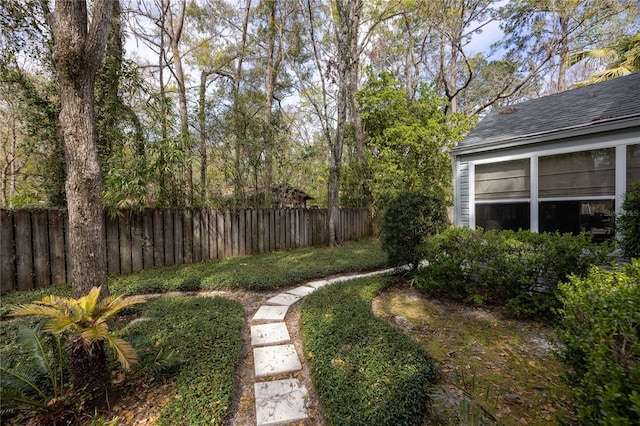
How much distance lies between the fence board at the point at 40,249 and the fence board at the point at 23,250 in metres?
0.04

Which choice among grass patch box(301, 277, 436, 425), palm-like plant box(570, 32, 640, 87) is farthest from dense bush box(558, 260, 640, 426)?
palm-like plant box(570, 32, 640, 87)

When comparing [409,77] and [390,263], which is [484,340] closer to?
[390,263]

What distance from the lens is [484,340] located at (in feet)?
9.04

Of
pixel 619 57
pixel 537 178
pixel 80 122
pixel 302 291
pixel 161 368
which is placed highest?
pixel 619 57

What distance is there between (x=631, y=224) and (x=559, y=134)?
1643 mm

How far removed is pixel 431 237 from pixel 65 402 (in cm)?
430

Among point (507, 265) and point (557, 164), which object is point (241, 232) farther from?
point (557, 164)

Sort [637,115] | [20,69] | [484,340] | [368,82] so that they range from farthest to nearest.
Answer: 1. [368,82]
2. [20,69]
3. [637,115]
4. [484,340]

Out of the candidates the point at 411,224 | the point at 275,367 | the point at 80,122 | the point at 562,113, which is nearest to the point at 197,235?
the point at 80,122

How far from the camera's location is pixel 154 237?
520 centimetres

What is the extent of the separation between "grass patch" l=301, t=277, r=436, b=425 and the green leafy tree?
22.8ft

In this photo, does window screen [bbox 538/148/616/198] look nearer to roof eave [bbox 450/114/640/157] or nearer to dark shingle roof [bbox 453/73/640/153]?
roof eave [bbox 450/114/640/157]

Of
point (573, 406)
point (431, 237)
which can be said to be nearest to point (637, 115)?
point (431, 237)

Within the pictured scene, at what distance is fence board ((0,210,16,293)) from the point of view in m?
3.72
